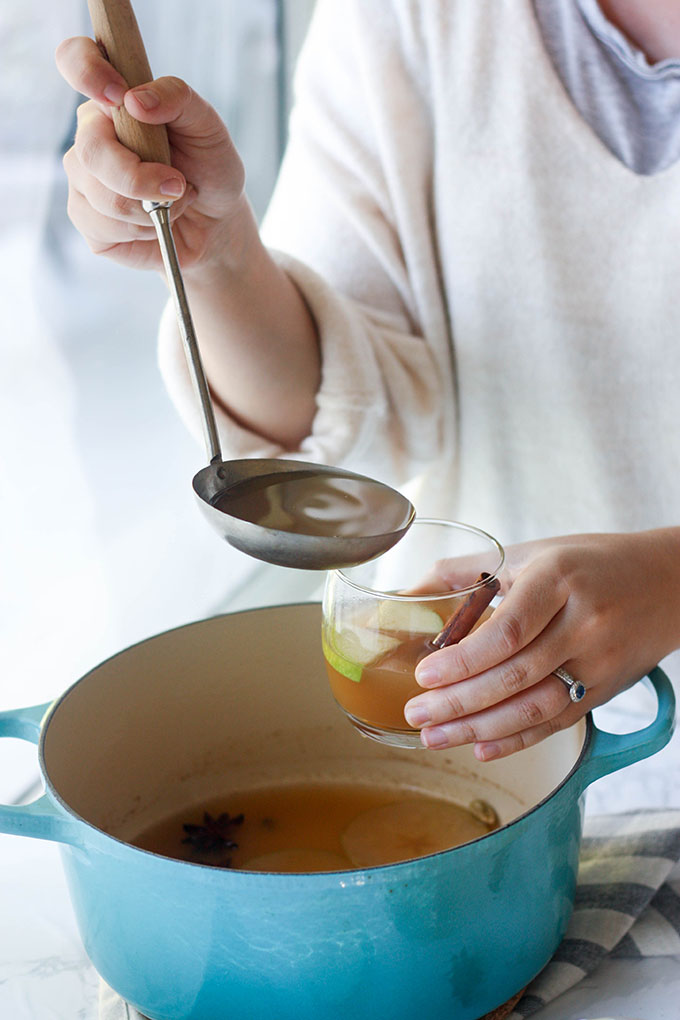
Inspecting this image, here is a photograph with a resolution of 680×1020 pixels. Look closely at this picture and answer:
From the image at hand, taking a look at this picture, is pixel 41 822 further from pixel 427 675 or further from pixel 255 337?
pixel 255 337

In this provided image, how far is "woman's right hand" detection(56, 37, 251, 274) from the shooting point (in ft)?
1.81

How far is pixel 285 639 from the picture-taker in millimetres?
715

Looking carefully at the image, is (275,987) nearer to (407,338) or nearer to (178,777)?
(178,777)

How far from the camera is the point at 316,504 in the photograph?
59 cm

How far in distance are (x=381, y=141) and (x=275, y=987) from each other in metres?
0.72

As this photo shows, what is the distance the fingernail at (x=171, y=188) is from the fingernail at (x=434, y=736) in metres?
0.33

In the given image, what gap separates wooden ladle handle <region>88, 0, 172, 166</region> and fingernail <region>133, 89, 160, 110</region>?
0.02m

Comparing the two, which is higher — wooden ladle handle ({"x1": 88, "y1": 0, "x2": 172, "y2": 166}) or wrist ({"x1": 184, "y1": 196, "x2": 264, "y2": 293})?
wooden ladle handle ({"x1": 88, "y1": 0, "x2": 172, "y2": 166})

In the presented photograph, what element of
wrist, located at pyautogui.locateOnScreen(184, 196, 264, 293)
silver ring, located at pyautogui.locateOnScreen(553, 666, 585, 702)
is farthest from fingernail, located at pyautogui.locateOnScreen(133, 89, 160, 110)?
silver ring, located at pyautogui.locateOnScreen(553, 666, 585, 702)

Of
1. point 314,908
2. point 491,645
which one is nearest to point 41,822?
point 314,908

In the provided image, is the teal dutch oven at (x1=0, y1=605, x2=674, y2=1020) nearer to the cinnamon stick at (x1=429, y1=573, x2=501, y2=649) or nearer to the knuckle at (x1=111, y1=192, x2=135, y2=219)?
the cinnamon stick at (x1=429, y1=573, x2=501, y2=649)

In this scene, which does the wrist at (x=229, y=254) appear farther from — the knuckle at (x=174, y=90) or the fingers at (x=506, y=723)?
the fingers at (x=506, y=723)

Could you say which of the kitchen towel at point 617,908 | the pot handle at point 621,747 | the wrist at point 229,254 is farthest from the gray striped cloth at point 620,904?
the wrist at point 229,254

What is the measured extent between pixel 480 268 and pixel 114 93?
17.8 inches
